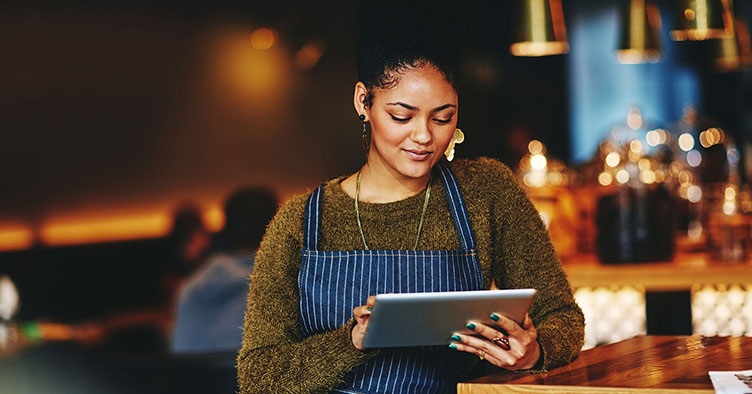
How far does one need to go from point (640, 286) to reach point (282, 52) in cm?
355

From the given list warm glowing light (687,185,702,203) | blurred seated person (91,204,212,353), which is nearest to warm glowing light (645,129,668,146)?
warm glowing light (687,185,702,203)

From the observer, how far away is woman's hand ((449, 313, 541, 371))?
2004 millimetres

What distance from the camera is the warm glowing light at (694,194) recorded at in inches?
198

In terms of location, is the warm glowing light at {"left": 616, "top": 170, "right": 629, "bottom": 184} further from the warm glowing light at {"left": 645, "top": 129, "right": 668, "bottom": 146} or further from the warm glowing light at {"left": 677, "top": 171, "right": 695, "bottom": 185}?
the warm glowing light at {"left": 645, "top": 129, "right": 668, "bottom": 146}

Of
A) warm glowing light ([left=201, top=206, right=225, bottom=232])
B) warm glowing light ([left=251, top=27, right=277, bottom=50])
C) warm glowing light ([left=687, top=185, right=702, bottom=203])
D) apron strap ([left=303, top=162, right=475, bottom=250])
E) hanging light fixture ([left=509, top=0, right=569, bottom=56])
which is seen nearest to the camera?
apron strap ([left=303, top=162, right=475, bottom=250])

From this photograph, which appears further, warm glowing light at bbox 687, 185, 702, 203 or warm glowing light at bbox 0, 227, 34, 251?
warm glowing light at bbox 0, 227, 34, 251

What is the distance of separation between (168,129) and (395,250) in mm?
4391

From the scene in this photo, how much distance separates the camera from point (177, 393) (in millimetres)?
3848

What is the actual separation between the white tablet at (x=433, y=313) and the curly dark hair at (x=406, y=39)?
0.53 m

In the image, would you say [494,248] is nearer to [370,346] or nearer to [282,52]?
[370,346]

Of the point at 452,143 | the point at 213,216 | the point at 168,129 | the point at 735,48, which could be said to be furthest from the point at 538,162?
the point at 452,143

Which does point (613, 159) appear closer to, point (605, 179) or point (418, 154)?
point (605, 179)

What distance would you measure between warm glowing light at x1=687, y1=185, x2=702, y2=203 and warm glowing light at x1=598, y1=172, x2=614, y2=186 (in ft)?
2.04

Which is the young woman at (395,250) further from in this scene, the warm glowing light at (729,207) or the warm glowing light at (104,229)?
the warm glowing light at (104,229)
